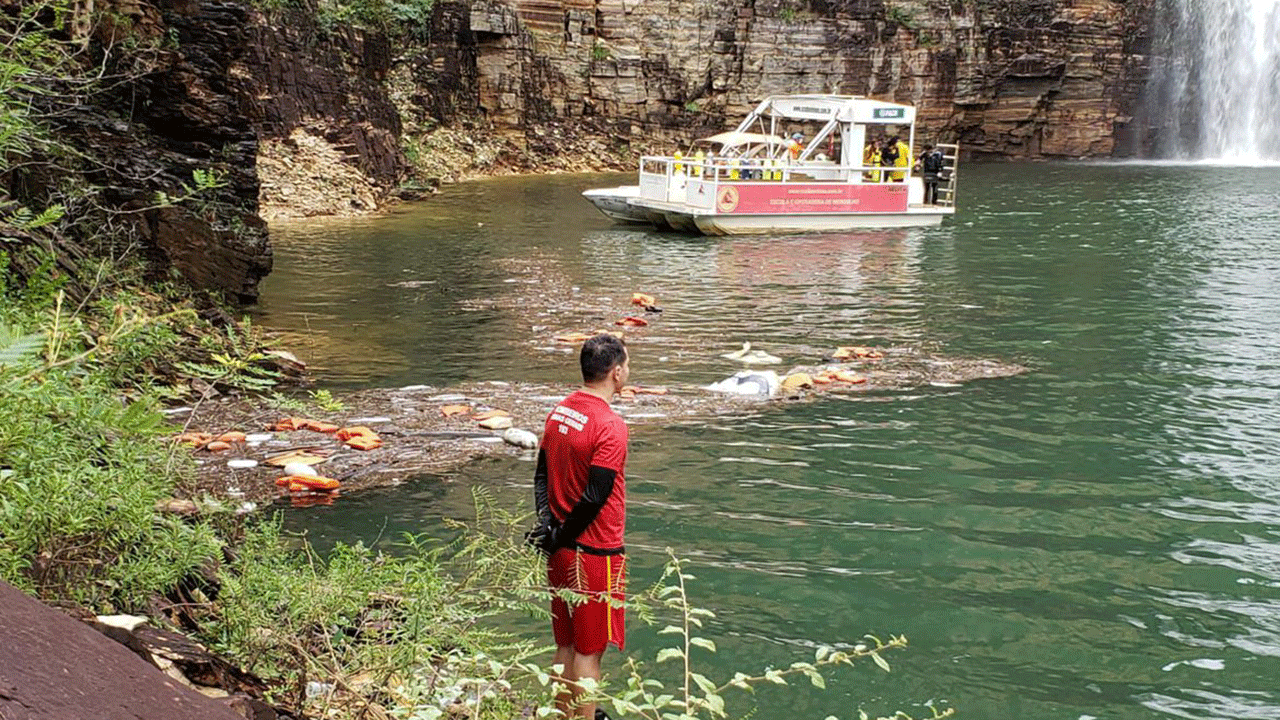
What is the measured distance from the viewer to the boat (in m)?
27.9

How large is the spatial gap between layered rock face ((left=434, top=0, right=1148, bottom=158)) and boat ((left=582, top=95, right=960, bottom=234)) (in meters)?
15.4

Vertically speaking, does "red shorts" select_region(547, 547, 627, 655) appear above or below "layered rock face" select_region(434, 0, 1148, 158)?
below

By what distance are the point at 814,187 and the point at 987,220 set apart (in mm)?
6064

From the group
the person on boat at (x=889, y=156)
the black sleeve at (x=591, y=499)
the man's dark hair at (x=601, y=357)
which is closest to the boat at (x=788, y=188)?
the person on boat at (x=889, y=156)

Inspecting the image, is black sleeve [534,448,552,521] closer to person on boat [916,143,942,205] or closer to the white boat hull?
the white boat hull

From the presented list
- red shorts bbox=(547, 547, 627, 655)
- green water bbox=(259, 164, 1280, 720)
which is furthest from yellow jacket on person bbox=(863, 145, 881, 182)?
red shorts bbox=(547, 547, 627, 655)

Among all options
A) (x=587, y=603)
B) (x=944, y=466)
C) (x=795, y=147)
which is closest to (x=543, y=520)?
(x=587, y=603)

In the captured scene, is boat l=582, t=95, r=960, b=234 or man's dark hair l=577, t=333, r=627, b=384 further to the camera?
boat l=582, t=95, r=960, b=234

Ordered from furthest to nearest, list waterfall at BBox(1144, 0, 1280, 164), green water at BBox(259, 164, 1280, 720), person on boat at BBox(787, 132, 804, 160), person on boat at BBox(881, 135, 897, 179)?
waterfall at BBox(1144, 0, 1280, 164) < person on boat at BBox(881, 135, 897, 179) < person on boat at BBox(787, 132, 804, 160) < green water at BBox(259, 164, 1280, 720)

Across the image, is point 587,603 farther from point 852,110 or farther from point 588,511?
point 852,110

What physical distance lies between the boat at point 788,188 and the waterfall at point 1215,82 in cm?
3126

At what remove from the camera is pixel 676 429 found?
1151 cm

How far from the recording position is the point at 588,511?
17.5ft

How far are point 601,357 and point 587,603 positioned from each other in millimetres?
1095
